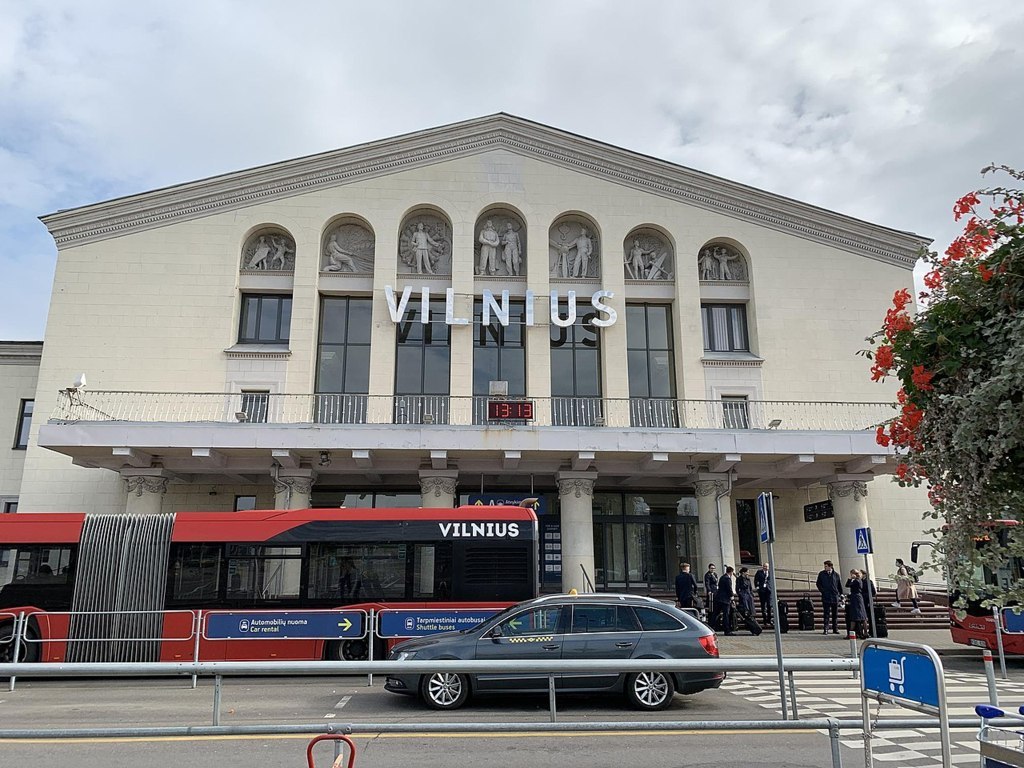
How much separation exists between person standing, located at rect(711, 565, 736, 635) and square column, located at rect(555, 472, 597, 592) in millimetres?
3580

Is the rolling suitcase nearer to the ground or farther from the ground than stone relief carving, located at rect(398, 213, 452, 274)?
nearer to the ground

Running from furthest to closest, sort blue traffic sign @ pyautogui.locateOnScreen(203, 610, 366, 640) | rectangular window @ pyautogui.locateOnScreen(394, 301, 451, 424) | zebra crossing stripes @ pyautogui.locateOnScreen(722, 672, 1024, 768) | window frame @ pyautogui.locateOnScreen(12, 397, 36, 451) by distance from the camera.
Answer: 1. window frame @ pyautogui.locateOnScreen(12, 397, 36, 451)
2. rectangular window @ pyautogui.locateOnScreen(394, 301, 451, 424)
3. blue traffic sign @ pyautogui.locateOnScreen(203, 610, 366, 640)
4. zebra crossing stripes @ pyautogui.locateOnScreen(722, 672, 1024, 768)

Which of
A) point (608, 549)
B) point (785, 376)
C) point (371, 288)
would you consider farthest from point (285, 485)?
point (785, 376)

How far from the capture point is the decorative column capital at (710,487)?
2327 centimetres

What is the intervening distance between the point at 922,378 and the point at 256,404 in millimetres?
22549

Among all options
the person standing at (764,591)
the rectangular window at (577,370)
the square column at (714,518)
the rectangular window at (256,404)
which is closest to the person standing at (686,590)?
the person standing at (764,591)

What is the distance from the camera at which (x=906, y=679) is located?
5.04 metres

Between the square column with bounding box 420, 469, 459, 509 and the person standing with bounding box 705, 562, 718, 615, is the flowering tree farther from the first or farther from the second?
the square column with bounding box 420, 469, 459, 509

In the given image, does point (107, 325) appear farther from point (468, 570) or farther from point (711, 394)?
point (711, 394)

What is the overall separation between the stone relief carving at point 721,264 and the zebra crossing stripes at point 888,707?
15771 mm

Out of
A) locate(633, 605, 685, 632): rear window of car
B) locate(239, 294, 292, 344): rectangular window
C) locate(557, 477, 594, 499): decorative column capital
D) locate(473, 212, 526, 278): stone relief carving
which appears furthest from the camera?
locate(473, 212, 526, 278): stone relief carving

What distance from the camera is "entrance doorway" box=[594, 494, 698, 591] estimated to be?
2497cm

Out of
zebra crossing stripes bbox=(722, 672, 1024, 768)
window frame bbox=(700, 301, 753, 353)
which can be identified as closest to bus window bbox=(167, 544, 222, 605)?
zebra crossing stripes bbox=(722, 672, 1024, 768)

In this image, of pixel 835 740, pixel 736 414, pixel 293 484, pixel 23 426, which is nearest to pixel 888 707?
pixel 835 740
